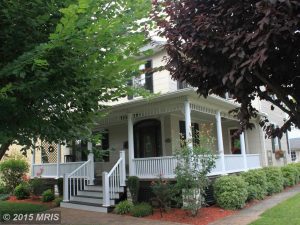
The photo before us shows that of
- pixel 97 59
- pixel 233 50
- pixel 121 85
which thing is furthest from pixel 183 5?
pixel 121 85

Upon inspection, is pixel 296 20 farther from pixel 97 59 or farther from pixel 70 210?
pixel 70 210

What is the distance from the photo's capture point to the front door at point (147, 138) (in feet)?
56.4

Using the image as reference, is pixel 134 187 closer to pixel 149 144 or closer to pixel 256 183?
pixel 149 144

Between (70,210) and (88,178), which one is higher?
(88,178)

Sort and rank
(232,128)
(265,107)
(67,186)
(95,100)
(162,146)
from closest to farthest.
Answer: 1. (95,100)
2. (67,186)
3. (162,146)
4. (232,128)
5. (265,107)

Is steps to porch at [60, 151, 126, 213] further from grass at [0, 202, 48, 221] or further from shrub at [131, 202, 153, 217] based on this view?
shrub at [131, 202, 153, 217]

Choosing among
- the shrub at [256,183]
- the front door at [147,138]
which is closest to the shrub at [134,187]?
the front door at [147,138]

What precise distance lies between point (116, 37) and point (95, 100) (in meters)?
1.67

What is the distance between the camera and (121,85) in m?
7.29

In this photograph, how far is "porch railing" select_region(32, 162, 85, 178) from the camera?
17.4 m

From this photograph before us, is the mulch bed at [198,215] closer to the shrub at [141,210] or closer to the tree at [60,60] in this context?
the shrub at [141,210]

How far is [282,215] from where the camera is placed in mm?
11367

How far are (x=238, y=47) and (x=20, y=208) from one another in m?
14.2

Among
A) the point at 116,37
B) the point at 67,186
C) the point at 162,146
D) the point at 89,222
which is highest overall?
the point at 116,37
